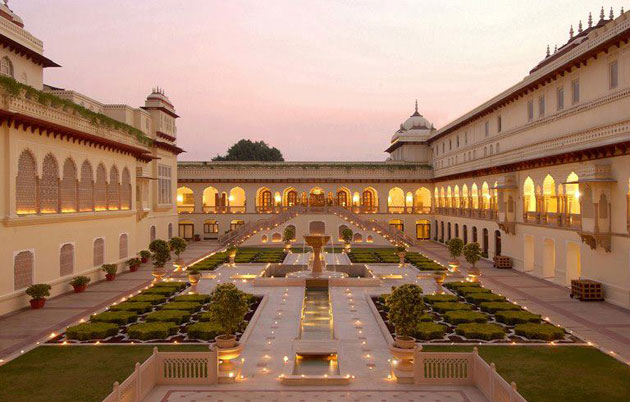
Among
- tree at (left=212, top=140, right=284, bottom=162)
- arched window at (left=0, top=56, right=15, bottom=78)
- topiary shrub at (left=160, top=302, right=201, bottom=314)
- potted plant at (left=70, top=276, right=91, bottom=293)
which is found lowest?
topiary shrub at (left=160, top=302, right=201, bottom=314)

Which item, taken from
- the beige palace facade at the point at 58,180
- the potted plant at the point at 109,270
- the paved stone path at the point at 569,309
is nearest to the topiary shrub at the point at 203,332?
the beige palace facade at the point at 58,180

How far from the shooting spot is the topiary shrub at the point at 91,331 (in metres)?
16.4

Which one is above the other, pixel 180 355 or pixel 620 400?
pixel 180 355

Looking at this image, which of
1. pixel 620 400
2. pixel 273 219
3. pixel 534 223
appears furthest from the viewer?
pixel 273 219

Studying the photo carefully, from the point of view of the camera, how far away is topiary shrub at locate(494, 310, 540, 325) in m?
18.3

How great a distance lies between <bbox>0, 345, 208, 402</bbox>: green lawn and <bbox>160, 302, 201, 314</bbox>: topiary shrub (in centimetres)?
471

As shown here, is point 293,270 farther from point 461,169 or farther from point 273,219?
point 461,169

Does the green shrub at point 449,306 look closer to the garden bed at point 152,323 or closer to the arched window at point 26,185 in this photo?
the garden bed at point 152,323

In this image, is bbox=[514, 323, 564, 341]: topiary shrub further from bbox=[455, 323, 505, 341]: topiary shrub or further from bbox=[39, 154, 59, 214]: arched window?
bbox=[39, 154, 59, 214]: arched window

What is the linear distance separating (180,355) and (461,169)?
39.7 metres

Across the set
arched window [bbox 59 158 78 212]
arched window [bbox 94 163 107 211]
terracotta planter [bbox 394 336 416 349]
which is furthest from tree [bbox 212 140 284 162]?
terracotta planter [bbox 394 336 416 349]

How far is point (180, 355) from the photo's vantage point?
12.6 metres

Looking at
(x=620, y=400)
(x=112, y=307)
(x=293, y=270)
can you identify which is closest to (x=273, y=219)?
(x=293, y=270)

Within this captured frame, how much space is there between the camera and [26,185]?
2231 cm
